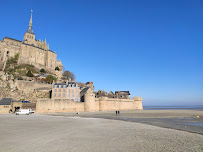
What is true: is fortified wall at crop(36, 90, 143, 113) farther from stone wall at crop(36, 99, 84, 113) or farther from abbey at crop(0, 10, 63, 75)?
abbey at crop(0, 10, 63, 75)

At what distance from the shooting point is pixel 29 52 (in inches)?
2958

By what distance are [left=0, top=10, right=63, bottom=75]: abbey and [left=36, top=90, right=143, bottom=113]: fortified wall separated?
4163 centimetres

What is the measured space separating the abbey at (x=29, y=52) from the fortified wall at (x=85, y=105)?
41629 millimetres

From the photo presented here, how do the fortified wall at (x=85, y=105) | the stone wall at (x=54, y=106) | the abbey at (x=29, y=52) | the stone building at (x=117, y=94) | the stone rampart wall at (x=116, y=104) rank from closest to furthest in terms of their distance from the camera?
the stone wall at (x=54, y=106)
the fortified wall at (x=85, y=105)
the stone rampart wall at (x=116, y=104)
the stone building at (x=117, y=94)
the abbey at (x=29, y=52)

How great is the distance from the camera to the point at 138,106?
57844 millimetres

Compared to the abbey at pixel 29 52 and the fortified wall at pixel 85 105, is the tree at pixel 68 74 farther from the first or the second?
the fortified wall at pixel 85 105

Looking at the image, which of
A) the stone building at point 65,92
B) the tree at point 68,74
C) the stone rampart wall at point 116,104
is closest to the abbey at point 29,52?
the tree at point 68,74

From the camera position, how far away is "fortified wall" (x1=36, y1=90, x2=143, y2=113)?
115 ft

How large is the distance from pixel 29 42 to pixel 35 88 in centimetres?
4662

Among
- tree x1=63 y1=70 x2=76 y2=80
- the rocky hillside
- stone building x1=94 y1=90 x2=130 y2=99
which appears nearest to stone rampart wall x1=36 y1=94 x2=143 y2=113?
stone building x1=94 y1=90 x2=130 y2=99

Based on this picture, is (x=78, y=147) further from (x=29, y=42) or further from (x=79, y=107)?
(x=29, y=42)

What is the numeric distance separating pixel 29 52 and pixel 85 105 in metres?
51.6

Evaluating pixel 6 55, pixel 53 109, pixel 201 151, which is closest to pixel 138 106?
pixel 53 109

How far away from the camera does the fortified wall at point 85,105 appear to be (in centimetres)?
3512
